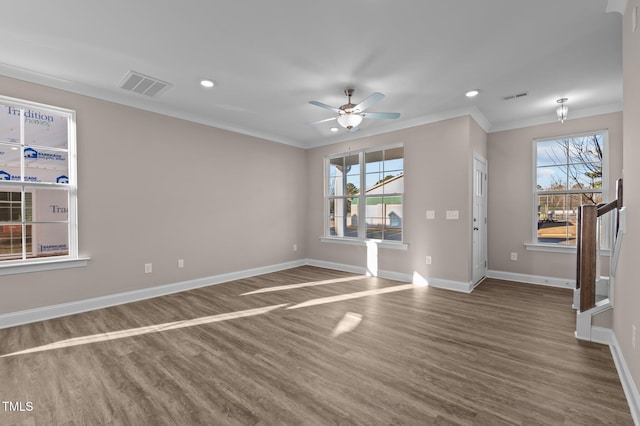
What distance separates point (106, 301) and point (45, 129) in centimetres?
218

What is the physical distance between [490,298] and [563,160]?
2.64m

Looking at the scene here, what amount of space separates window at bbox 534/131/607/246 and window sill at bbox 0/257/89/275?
21.8ft

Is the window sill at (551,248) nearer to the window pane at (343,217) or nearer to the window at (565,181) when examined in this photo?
the window at (565,181)

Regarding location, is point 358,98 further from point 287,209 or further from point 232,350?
point 232,350

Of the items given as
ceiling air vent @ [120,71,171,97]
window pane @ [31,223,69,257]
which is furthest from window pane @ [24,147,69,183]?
ceiling air vent @ [120,71,171,97]

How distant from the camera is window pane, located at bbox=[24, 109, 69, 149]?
3229 millimetres

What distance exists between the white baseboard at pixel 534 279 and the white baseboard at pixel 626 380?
2331mm

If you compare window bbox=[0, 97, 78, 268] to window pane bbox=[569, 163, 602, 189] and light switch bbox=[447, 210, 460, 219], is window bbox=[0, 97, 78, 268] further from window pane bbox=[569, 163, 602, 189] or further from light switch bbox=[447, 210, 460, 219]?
window pane bbox=[569, 163, 602, 189]

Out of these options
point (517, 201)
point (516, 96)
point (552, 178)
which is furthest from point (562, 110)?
point (517, 201)

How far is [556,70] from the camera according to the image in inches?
122

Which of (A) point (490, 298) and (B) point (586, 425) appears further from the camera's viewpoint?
(A) point (490, 298)

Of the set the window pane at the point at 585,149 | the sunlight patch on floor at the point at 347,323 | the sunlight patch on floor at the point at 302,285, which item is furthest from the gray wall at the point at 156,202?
the window pane at the point at 585,149

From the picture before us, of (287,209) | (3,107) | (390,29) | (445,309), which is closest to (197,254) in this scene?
(287,209)

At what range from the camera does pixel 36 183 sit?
321cm
